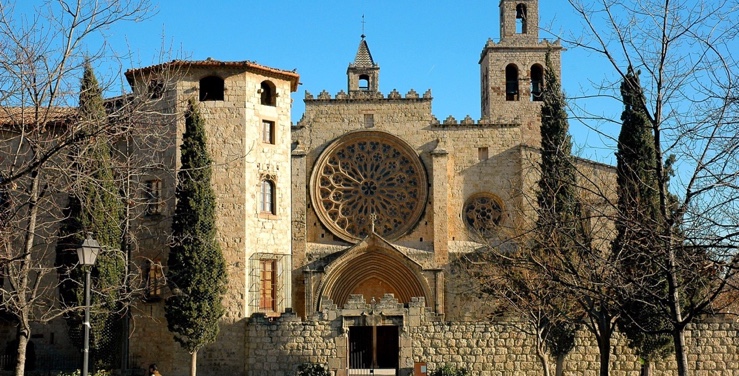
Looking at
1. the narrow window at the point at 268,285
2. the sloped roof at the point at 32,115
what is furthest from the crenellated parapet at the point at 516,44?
the sloped roof at the point at 32,115

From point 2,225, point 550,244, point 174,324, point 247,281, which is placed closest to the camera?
point 2,225

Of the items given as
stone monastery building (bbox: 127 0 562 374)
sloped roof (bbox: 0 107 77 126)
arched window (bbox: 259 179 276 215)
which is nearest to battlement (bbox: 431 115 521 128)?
stone monastery building (bbox: 127 0 562 374)

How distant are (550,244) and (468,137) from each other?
921 inches

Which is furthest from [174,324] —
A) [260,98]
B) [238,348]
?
[260,98]

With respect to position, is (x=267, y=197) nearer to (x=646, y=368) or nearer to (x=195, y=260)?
(x=195, y=260)

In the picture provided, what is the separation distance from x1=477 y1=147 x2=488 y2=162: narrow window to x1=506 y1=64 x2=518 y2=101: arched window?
15.0 ft

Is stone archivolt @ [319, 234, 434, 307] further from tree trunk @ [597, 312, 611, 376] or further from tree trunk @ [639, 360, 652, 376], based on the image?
tree trunk @ [597, 312, 611, 376]

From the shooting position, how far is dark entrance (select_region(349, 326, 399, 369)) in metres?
31.0

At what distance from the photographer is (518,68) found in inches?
1724

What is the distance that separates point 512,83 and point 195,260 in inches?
817

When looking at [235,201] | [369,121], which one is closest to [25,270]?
[235,201]

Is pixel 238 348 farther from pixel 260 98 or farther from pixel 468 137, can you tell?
pixel 468 137

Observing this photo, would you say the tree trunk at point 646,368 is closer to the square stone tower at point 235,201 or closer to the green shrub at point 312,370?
the green shrub at point 312,370

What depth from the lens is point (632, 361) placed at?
2861 centimetres
